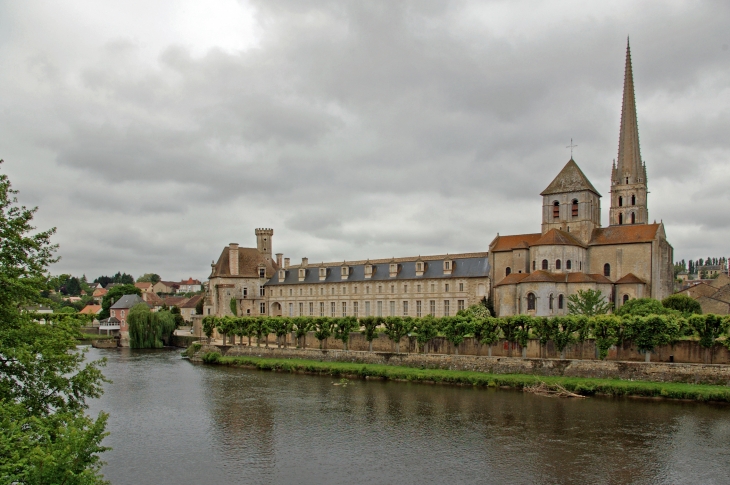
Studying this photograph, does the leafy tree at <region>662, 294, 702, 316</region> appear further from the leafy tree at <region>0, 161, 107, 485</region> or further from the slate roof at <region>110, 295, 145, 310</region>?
the slate roof at <region>110, 295, 145, 310</region>

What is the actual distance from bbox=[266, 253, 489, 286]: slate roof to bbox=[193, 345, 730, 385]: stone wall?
1609cm

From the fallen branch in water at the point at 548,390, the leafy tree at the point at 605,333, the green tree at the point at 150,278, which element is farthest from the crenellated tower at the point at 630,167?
the green tree at the point at 150,278

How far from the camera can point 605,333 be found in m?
32.4

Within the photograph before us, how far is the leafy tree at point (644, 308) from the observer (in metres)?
36.3

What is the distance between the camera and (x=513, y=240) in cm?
5203

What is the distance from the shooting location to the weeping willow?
58.5 metres

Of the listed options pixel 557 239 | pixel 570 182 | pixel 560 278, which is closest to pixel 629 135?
pixel 570 182

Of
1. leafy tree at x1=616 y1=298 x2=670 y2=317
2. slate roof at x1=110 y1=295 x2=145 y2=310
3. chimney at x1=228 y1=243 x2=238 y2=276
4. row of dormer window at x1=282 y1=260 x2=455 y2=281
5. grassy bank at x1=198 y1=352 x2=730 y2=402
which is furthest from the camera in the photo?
slate roof at x1=110 y1=295 x2=145 y2=310

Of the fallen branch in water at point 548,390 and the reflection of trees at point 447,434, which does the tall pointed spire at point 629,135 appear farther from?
the reflection of trees at point 447,434

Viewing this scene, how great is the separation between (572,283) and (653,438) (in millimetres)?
25913

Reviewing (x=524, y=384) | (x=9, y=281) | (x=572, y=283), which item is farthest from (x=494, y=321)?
(x=9, y=281)

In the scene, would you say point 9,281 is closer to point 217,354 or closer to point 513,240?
point 217,354

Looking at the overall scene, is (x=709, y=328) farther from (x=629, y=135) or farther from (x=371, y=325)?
(x=629, y=135)

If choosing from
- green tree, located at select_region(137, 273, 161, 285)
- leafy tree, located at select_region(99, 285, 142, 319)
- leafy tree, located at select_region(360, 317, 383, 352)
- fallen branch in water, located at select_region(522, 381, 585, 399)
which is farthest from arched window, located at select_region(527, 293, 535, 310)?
green tree, located at select_region(137, 273, 161, 285)
